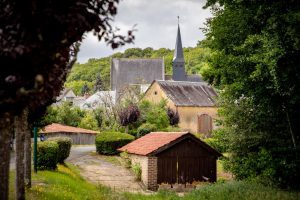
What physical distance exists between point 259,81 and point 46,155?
10.1 metres

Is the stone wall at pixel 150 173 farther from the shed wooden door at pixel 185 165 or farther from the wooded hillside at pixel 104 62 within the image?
the wooded hillside at pixel 104 62

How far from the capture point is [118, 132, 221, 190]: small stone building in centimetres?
2469

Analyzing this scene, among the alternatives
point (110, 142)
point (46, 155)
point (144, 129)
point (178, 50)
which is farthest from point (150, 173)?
point (178, 50)

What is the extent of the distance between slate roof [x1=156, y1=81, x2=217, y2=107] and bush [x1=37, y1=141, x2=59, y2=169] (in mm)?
31195

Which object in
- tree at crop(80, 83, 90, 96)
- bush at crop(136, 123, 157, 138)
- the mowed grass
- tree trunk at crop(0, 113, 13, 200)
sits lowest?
the mowed grass

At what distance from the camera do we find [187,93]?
53.4 meters

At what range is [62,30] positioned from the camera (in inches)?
230

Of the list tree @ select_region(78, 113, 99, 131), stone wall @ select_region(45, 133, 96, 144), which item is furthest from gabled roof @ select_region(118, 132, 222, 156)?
tree @ select_region(78, 113, 99, 131)

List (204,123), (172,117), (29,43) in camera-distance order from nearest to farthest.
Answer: (29,43), (172,117), (204,123)

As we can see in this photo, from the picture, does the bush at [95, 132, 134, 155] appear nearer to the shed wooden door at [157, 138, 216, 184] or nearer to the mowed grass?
the shed wooden door at [157, 138, 216, 184]

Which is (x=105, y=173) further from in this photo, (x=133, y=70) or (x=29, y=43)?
(x=133, y=70)

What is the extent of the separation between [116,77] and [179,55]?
1131 centimetres

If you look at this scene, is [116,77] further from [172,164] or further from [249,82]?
[249,82]

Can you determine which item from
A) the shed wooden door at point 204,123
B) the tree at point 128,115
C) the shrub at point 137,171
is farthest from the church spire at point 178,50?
the shrub at point 137,171
